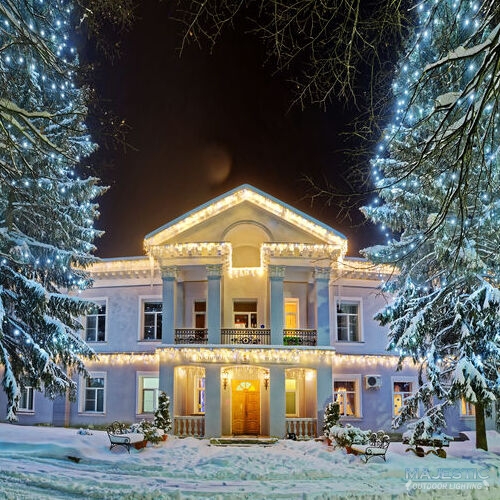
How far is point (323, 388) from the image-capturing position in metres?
22.2

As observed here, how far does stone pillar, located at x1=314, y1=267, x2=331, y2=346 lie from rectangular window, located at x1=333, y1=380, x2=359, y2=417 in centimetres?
261

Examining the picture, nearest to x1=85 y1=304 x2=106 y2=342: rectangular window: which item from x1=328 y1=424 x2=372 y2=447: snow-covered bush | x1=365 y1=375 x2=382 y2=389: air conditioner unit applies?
x1=365 y1=375 x2=382 y2=389: air conditioner unit

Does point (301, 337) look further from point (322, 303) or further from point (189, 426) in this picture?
point (189, 426)

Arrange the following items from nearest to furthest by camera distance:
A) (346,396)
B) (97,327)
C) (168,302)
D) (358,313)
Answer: (168,302) → (346,396) → (358,313) → (97,327)

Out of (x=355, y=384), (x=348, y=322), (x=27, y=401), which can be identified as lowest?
(x=27, y=401)

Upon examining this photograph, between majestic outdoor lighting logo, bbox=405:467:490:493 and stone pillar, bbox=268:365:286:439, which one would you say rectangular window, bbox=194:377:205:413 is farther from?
majestic outdoor lighting logo, bbox=405:467:490:493

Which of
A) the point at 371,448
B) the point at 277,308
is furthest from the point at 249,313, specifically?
the point at 371,448

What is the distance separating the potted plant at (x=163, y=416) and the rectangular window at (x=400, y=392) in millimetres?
9564

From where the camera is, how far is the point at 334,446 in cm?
1864

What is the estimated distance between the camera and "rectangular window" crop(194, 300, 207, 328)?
81.4ft

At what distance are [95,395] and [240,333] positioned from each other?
7.18m

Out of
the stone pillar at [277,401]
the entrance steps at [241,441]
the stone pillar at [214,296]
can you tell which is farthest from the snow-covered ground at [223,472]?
the stone pillar at [214,296]

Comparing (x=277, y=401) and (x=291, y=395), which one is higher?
(x=291, y=395)

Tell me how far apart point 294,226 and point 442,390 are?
28.8ft
